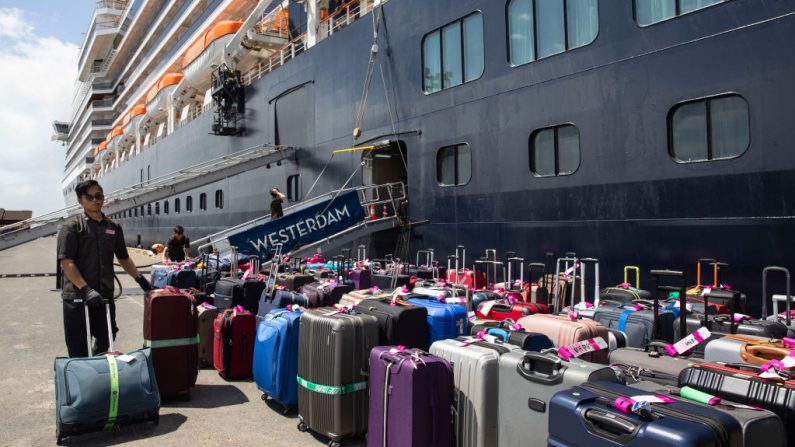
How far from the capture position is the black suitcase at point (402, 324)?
4363 millimetres

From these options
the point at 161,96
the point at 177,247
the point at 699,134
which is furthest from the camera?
the point at 161,96

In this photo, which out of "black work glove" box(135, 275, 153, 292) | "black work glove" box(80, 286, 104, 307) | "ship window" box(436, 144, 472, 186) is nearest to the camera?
"black work glove" box(80, 286, 104, 307)

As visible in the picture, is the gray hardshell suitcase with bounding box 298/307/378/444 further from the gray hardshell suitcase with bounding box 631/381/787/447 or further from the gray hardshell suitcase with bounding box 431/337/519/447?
the gray hardshell suitcase with bounding box 631/381/787/447

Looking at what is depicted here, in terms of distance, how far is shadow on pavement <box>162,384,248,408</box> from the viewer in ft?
17.0

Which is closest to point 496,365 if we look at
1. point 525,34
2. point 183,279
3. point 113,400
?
point 113,400

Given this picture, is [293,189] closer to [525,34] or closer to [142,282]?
[525,34]

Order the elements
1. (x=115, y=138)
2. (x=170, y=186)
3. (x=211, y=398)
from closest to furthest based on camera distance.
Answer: (x=211, y=398) → (x=170, y=186) → (x=115, y=138)

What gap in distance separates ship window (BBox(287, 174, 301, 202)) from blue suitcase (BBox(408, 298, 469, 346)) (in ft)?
40.6

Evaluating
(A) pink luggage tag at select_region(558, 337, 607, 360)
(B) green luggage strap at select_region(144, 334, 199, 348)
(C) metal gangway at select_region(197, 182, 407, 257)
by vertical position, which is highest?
(C) metal gangway at select_region(197, 182, 407, 257)

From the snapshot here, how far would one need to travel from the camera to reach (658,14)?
7781 millimetres

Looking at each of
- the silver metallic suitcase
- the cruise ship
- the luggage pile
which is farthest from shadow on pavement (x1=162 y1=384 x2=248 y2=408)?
the cruise ship

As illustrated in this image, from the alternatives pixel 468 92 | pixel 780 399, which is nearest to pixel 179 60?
pixel 468 92

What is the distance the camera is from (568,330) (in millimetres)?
4277

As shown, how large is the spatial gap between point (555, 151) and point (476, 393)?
252 inches
